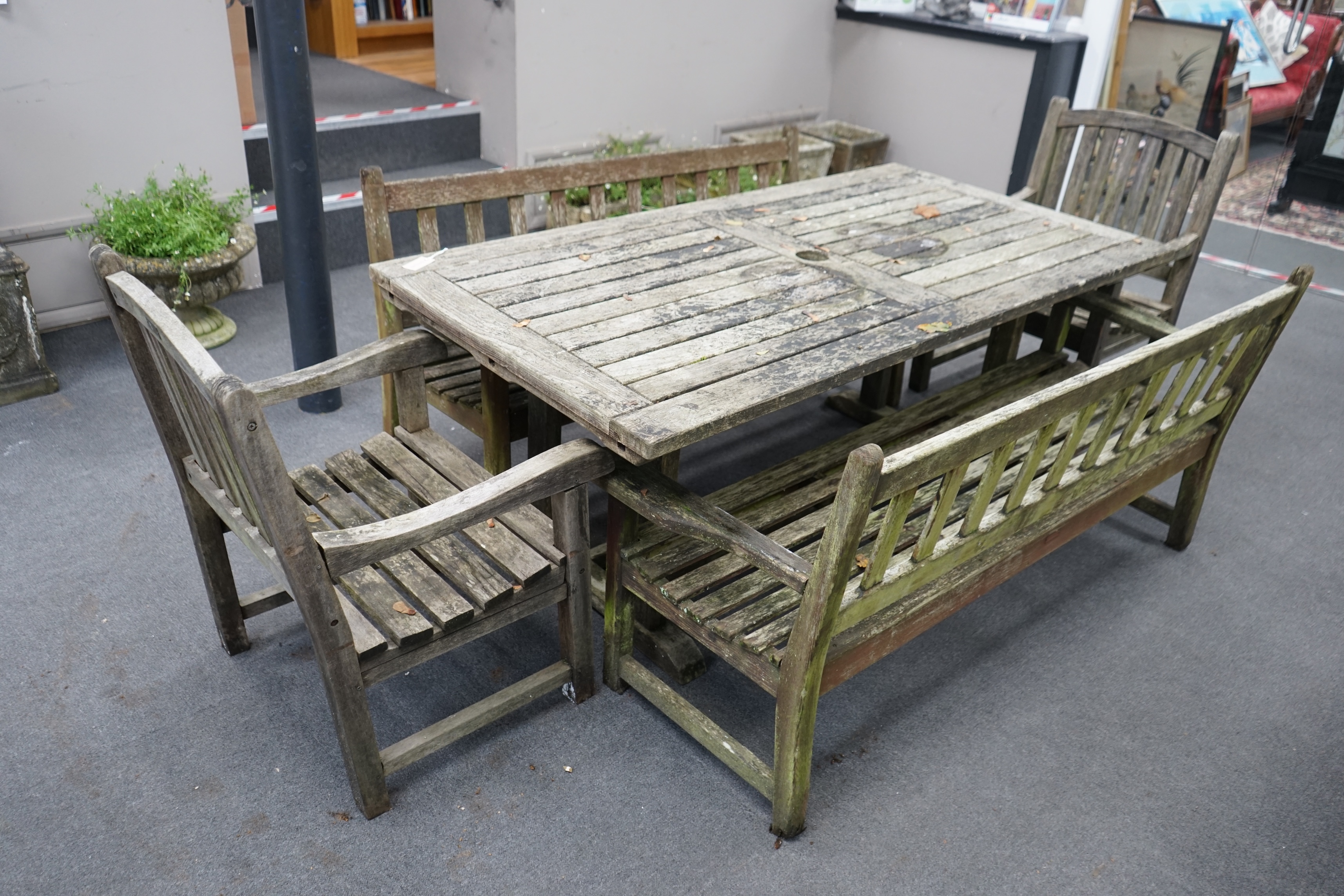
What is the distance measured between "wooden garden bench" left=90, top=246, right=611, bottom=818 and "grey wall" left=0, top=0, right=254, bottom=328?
2.14 metres

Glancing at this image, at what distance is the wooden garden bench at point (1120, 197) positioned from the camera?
124 inches

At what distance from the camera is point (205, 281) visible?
3.64 meters

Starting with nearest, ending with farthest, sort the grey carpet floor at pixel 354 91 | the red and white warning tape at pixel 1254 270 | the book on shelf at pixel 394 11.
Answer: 1. the red and white warning tape at pixel 1254 270
2. the grey carpet floor at pixel 354 91
3. the book on shelf at pixel 394 11

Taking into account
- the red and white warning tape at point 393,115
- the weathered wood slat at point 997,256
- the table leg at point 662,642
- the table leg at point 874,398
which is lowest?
the table leg at point 662,642

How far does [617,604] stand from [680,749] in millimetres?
337

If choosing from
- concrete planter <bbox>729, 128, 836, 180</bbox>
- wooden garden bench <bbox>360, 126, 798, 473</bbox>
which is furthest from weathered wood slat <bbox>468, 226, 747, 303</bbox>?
concrete planter <bbox>729, 128, 836, 180</bbox>

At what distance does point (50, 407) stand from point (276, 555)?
208 centimetres

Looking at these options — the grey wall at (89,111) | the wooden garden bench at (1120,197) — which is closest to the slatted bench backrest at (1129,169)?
the wooden garden bench at (1120,197)

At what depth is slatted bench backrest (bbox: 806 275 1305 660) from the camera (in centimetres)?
167

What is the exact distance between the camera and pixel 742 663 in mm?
1913

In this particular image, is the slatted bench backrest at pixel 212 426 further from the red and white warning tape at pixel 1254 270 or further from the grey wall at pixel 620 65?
the red and white warning tape at pixel 1254 270

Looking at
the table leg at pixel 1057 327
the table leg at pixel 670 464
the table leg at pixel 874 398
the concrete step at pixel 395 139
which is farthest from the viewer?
Answer: the concrete step at pixel 395 139

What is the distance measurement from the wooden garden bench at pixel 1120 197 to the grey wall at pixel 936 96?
68.6 inches

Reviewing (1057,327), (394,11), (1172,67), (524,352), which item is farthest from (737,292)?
(394,11)
